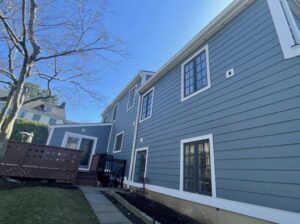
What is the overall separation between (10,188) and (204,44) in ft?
25.2

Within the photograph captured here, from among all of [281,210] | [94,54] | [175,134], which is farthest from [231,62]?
[94,54]

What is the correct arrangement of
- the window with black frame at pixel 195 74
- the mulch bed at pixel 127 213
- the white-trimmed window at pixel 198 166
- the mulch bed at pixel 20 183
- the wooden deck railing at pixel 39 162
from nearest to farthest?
the mulch bed at pixel 127 213 < the white-trimmed window at pixel 198 166 < the window with black frame at pixel 195 74 < the mulch bed at pixel 20 183 < the wooden deck railing at pixel 39 162

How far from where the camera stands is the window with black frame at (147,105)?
9.01 meters

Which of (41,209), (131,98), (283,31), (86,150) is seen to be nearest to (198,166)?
(283,31)

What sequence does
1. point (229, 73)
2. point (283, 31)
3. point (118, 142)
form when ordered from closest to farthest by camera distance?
point (283, 31) < point (229, 73) < point (118, 142)

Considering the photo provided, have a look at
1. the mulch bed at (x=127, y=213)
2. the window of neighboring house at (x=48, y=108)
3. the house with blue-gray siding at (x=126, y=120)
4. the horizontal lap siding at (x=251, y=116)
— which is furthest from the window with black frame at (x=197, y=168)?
the window of neighboring house at (x=48, y=108)

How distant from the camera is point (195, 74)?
238 inches

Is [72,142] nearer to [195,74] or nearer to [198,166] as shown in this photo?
[195,74]

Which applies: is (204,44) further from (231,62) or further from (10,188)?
(10,188)

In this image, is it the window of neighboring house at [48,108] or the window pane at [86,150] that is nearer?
the window pane at [86,150]

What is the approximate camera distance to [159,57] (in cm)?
→ 996

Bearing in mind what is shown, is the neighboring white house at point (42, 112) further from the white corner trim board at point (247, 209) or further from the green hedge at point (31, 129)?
the white corner trim board at point (247, 209)

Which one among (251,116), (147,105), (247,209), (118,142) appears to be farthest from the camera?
(118,142)

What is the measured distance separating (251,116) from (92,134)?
37.4ft
